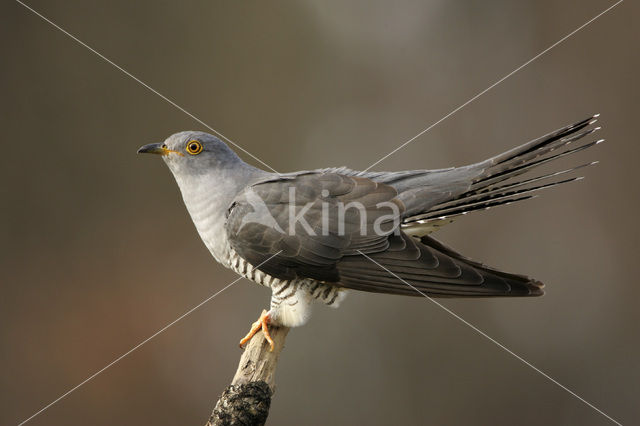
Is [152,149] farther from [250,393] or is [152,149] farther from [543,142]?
[543,142]

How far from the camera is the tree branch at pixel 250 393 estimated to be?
1.94 meters

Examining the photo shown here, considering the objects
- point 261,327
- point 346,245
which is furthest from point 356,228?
point 261,327

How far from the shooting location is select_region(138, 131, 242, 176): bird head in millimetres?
2531

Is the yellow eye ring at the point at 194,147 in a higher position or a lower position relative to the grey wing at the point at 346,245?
higher

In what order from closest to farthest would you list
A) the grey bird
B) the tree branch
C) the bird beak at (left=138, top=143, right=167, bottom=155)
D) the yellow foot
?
the tree branch, the grey bird, the yellow foot, the bird beak at (left=138, top=143, right=167, bottom=155)

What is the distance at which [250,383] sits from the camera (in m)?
2.02

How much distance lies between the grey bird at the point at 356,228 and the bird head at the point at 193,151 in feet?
0.39

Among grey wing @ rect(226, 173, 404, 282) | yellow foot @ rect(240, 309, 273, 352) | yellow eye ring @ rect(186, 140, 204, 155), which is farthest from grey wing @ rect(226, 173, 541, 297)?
yellow eye ring @ rect(186, 140, 204, 155)

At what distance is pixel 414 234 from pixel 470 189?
34 cm

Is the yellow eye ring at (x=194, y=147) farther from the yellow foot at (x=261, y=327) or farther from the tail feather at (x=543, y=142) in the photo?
the tail feather at (x=543, y=142)

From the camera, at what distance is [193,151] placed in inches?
99.7

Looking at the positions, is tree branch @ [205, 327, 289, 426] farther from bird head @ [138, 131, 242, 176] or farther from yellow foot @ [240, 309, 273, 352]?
bird head @ [138, 131, 242, 176]

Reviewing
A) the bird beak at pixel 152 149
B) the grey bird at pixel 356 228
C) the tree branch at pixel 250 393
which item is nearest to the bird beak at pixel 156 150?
the bird beak at pixel 152 149

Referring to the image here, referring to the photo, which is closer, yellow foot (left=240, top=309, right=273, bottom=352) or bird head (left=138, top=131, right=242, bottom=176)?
yellow foot (left=240, top=309, right=273, bottom=352)
